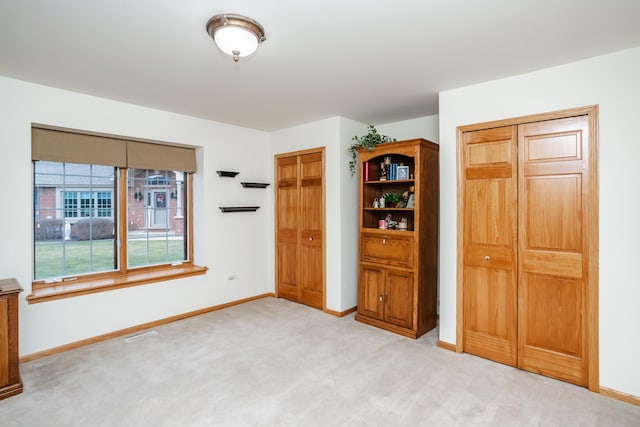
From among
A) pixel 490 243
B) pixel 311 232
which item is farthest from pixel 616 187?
pixel 311 232

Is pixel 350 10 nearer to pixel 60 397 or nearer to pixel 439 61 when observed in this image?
pixel 439 61

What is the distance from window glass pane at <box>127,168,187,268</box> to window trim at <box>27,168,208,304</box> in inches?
2.9

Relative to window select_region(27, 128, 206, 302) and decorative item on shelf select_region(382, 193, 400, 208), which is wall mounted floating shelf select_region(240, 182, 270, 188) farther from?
decorative item on shelf select_region(382, 193, 400, 208)

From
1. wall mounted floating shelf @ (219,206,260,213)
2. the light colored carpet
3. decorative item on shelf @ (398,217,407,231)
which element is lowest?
the light colored carpet

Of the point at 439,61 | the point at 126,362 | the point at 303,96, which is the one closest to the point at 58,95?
the point at 303,96

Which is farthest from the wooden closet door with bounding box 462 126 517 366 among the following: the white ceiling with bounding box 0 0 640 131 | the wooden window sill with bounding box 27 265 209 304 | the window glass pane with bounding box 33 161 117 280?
the window glass pane with bounding box 33 161 117 280

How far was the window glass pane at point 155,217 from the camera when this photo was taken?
157 inches

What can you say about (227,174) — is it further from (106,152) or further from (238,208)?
(106,152)

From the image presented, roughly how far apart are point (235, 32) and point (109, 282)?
3.00 meters

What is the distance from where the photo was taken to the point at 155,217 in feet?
13.8

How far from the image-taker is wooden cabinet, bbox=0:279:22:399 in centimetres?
246

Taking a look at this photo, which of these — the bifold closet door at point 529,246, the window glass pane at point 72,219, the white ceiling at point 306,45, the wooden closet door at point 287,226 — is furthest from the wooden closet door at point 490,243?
the window glass pane at point 72,219

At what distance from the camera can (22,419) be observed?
2.20 m

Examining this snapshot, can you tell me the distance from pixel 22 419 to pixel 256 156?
367cm
